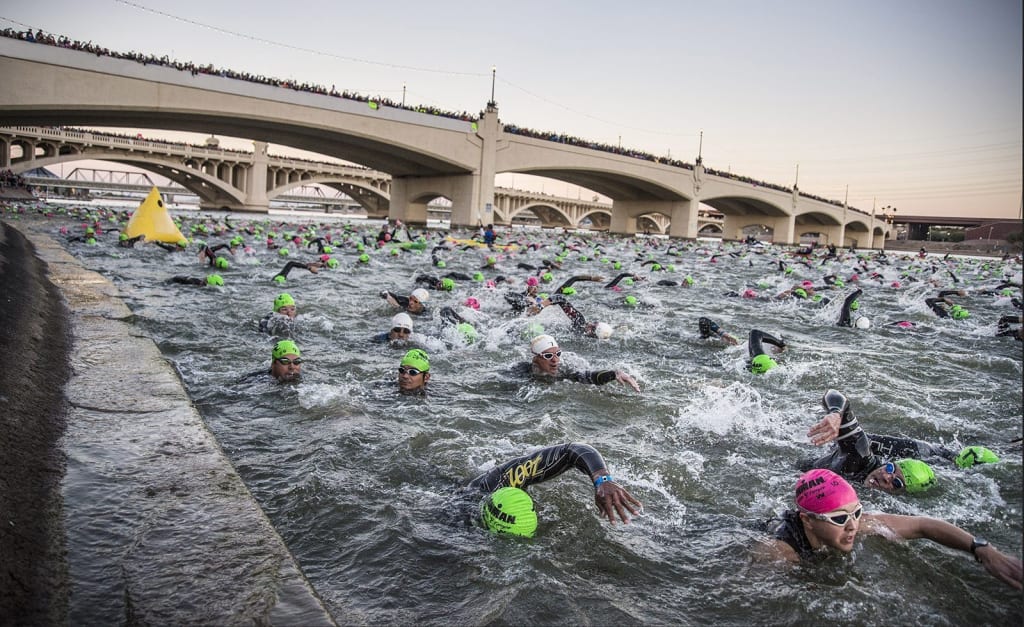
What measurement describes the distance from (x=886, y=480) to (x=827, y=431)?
956 mm


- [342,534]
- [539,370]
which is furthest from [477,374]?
[342,534]

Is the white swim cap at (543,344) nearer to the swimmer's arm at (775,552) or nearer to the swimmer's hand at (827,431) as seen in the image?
the swimmer's hand at (827,431)

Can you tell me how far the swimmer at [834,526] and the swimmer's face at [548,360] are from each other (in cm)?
421

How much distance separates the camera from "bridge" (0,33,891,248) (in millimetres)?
30859

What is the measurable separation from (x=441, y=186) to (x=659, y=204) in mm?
29521

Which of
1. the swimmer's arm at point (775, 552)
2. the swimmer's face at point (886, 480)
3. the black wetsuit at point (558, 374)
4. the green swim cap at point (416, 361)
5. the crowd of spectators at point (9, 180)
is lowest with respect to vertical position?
the swimmer's arm at point (775, 552)

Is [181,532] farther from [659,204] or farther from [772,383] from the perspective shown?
[659,204]

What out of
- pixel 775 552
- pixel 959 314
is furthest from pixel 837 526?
pixel 959 314

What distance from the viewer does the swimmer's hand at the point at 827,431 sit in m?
4.92

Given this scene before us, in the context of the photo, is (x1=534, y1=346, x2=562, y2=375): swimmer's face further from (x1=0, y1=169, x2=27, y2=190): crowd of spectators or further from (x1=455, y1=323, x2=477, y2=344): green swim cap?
(x1=0, y1=169, x2=27, y2=190): crowd of spectators

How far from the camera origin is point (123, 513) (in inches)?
145

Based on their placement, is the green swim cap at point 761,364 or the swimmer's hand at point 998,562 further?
the green swim cap at point 761,364

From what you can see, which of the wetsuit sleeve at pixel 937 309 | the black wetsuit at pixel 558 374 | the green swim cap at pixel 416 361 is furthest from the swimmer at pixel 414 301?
the wetsuit sleeve at pixel 937 309

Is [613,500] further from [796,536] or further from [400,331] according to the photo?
[400,331]
